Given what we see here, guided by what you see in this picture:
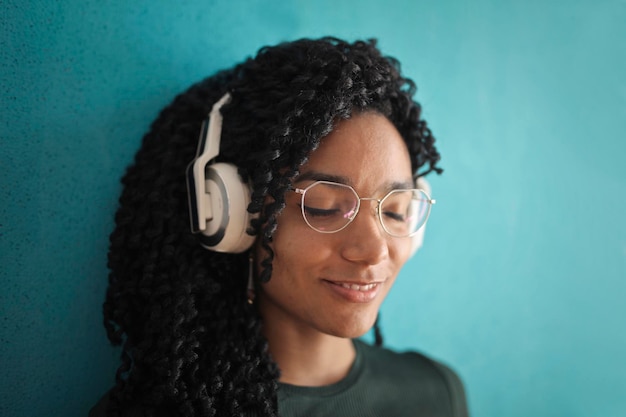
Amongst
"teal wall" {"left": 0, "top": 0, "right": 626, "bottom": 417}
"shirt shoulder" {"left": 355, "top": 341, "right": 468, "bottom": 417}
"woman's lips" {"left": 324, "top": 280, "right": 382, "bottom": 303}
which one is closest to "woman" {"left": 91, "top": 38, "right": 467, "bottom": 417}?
"woman's lips" {"left": 324, "top": 280, "right": 382, "bottom": 303}

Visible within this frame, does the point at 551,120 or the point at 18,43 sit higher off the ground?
the point at 551,120

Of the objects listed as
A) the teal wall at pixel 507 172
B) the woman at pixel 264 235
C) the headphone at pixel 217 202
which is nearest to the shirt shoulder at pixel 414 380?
the woman at pixel 264 235

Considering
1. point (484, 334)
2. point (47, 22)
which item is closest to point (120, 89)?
point (47, 22)

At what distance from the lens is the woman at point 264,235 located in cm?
102

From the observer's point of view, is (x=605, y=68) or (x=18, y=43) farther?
(x=605, y=68)

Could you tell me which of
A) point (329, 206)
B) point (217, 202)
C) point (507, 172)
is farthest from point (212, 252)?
point (507, 172)

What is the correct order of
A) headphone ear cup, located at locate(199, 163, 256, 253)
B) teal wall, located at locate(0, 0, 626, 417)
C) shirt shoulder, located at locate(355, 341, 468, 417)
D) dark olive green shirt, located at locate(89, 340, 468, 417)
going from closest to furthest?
headphone ear cup, located at locate(199, 163, 256, 253) → dark olive green shirt, located at locate(89, 340, 468, 417) → shirt shoulder, located at locate(355, 341, 468, 417) → teal wall, located at locate(0, 0, 626, 417)

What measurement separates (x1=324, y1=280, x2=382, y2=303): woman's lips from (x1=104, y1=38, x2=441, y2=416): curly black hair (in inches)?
5.3

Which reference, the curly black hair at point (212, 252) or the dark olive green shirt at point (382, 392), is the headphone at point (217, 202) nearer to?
the curly black hair at point (212, 252)

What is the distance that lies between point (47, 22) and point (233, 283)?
0.66m

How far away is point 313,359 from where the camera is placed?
1171 millimetres

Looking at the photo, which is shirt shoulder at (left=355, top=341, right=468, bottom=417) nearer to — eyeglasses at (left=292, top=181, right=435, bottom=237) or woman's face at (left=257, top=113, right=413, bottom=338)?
woman's face at (left=257, top=113, right=413, bottom=338)

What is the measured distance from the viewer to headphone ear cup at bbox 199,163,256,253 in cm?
100

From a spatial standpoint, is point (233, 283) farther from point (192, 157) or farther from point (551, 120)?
point (551, 120)
